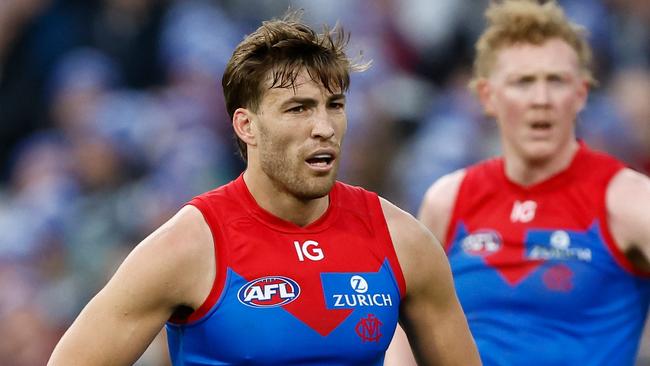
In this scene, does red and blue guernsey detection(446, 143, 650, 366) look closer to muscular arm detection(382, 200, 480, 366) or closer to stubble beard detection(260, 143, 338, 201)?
muscular arm detection(382, 200, 480, 366)

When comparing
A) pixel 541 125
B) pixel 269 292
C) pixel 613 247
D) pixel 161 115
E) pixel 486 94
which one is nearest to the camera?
pixel 269 292

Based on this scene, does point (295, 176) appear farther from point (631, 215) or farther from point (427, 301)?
point (631, 215)

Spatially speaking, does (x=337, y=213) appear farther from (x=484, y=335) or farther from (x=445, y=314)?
(x=484, y=335)

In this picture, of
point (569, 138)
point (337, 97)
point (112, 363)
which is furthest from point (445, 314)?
point (569, 138)

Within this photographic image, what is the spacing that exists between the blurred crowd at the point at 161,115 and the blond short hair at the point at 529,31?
99.4 inches

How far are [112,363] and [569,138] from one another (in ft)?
9.07

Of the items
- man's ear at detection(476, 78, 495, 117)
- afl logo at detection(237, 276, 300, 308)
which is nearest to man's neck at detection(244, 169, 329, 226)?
afl logo at detection(237, 276, 300, 308)

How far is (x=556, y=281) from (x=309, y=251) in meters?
1.73

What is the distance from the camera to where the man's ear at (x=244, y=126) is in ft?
16.1

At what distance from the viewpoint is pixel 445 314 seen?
5082mm

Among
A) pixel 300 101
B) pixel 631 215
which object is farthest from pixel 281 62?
pixel 631 215

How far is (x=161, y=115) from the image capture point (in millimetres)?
11055

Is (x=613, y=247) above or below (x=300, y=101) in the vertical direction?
below

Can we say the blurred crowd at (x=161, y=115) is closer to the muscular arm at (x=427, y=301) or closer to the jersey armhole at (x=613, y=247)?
the jersey armhole at (x=613, y=247)
